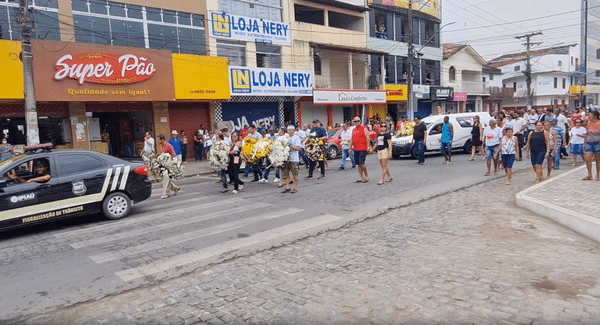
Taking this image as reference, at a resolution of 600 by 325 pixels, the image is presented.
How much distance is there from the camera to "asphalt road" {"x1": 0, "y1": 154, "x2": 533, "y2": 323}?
5281mm

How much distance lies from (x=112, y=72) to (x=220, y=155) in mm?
9257

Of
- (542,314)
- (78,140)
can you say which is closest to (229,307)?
(542,314)

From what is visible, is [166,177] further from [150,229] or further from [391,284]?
[391,284]

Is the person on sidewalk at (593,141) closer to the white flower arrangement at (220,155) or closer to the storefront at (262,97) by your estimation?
the white flower arrangement at (220,155)

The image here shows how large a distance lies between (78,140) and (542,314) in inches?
735

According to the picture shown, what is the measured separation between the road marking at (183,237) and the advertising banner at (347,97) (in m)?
18.9

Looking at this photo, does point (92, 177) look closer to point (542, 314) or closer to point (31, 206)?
point (31, 206)

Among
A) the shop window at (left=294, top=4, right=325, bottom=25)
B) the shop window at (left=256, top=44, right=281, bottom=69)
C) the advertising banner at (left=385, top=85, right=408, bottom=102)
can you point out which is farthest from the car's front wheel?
the advertising banner at (left=385, top=85, right=408, bottom=102)

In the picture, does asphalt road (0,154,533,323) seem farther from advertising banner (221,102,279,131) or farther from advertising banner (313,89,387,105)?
advertising banner (313,89,387,105)

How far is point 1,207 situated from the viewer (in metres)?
7.22

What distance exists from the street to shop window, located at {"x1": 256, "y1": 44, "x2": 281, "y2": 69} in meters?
16.1

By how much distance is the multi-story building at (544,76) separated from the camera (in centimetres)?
5531

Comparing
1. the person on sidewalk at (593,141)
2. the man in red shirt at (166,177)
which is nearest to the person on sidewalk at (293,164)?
the man in red shirt at (166,177)

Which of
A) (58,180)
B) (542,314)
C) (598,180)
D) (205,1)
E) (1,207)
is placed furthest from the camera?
(205,1)
